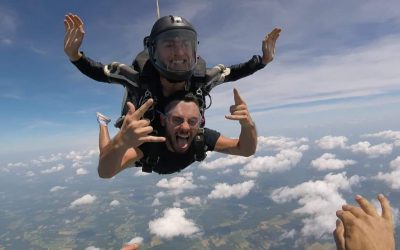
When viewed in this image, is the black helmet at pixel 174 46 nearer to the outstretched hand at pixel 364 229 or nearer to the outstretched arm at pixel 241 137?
the outstretched arm at pixel 241 137

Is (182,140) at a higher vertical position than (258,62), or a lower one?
lower

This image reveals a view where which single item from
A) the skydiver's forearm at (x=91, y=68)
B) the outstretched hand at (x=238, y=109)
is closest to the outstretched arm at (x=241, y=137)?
the outstretched hand at (x=238, y=109)

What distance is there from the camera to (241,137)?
417cm

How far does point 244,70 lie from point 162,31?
1734mm

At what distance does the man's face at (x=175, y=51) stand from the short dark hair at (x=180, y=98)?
374 mm

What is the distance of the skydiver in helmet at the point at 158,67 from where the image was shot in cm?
342

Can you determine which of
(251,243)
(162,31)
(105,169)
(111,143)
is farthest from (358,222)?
(251,243)

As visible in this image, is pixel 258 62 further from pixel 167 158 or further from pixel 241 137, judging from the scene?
pixel 167 158

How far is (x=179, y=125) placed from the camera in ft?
12.0

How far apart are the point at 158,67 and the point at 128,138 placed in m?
1.08

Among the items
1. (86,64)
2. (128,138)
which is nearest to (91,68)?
(86,64)

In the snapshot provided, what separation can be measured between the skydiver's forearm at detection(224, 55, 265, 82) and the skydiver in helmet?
0.49 meters

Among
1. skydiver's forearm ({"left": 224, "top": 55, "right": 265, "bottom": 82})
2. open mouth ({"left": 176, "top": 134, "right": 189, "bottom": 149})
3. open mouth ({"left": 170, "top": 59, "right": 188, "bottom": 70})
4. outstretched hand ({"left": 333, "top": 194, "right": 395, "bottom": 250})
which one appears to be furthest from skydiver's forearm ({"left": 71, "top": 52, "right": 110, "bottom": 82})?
outstretched hand ({"left": 333, "top": 194, "right": 395, "bottom": 250})

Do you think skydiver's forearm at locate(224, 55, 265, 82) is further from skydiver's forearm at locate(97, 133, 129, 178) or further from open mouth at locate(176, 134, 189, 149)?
skydiver's forearm at locate(97, 133, 129, 178)
